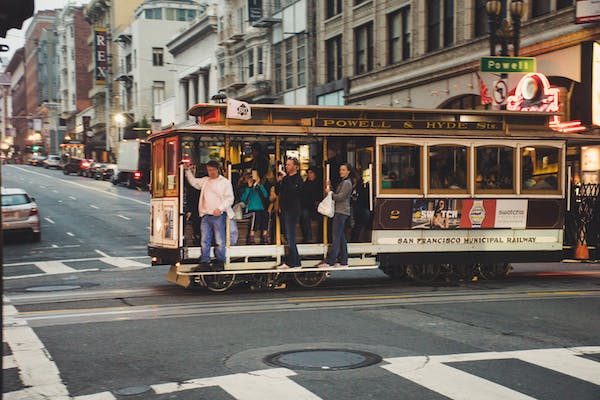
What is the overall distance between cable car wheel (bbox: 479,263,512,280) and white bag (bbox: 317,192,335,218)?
343 centimetres

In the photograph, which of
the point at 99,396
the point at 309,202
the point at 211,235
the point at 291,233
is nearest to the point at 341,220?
the point at 309,202

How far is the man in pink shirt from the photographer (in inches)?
513

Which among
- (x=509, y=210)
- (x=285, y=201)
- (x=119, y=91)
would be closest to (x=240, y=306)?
(x=285, y=201)

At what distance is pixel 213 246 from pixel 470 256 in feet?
15.9

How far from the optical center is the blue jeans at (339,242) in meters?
13.8

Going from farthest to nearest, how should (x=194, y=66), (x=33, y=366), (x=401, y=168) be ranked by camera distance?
(x=194, y=66) < (x=401, y=168) < (x=33, y=366)

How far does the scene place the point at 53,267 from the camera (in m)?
18.5

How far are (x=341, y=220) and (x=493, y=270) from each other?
360cm

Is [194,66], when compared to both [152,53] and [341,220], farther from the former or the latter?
[341,220]

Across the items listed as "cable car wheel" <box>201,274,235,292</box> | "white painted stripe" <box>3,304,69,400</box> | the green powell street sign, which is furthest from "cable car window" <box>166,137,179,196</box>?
the green powell street sign

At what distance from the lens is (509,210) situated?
1499cm

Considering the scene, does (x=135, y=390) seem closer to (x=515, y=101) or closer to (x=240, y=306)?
(x=240, y=306)

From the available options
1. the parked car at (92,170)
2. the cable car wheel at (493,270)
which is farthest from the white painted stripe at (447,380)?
the parked car at (92,170)

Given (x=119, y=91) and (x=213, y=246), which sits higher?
(x=119, y=91)
